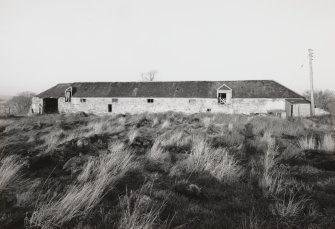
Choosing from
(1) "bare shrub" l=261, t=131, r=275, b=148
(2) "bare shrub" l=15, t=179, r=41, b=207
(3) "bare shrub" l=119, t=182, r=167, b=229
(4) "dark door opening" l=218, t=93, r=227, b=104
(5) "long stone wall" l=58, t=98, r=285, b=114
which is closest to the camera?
(3) "bare shrub" l=119, t=182, r=167, b=229

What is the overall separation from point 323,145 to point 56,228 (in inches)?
321

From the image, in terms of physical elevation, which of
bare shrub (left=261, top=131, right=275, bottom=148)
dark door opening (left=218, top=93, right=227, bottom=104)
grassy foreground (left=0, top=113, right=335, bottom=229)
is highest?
dark door opening (left=218, top=93, right=227, bottom=104)

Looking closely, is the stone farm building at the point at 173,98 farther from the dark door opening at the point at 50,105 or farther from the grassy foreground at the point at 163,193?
the grassy foreground at the point at 163,193

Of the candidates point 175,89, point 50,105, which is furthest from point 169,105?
point 50,105

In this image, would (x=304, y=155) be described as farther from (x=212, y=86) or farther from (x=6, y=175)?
(x=212, y=86)

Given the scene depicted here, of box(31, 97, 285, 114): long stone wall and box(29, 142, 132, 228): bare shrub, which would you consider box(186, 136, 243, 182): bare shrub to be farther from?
box(31, 97, 285, 114): long stone wall

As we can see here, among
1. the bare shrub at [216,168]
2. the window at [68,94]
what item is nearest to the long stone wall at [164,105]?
the window at [68,94]

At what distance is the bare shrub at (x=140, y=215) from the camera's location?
2709 mm

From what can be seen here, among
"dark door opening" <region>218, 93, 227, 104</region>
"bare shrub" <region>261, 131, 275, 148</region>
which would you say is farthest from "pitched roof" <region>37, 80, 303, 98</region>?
"bare shrub" <region>261, 131, 275, 148</region>

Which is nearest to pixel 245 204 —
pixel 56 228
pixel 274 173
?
pixel 274 173

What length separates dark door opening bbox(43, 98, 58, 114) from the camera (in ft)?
113

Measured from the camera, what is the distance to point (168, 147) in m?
7.48

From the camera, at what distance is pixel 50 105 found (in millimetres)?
35438

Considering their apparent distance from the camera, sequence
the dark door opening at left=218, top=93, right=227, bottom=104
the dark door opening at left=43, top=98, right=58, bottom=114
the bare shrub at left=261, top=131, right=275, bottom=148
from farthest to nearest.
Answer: the dark door opening at left=43, top=98, right=58, bottom=114 → the dark door opening at left=218, top=93, right=227, bottom=104 → the bare shrub at left=261, top=131, right=275, bottom=148
